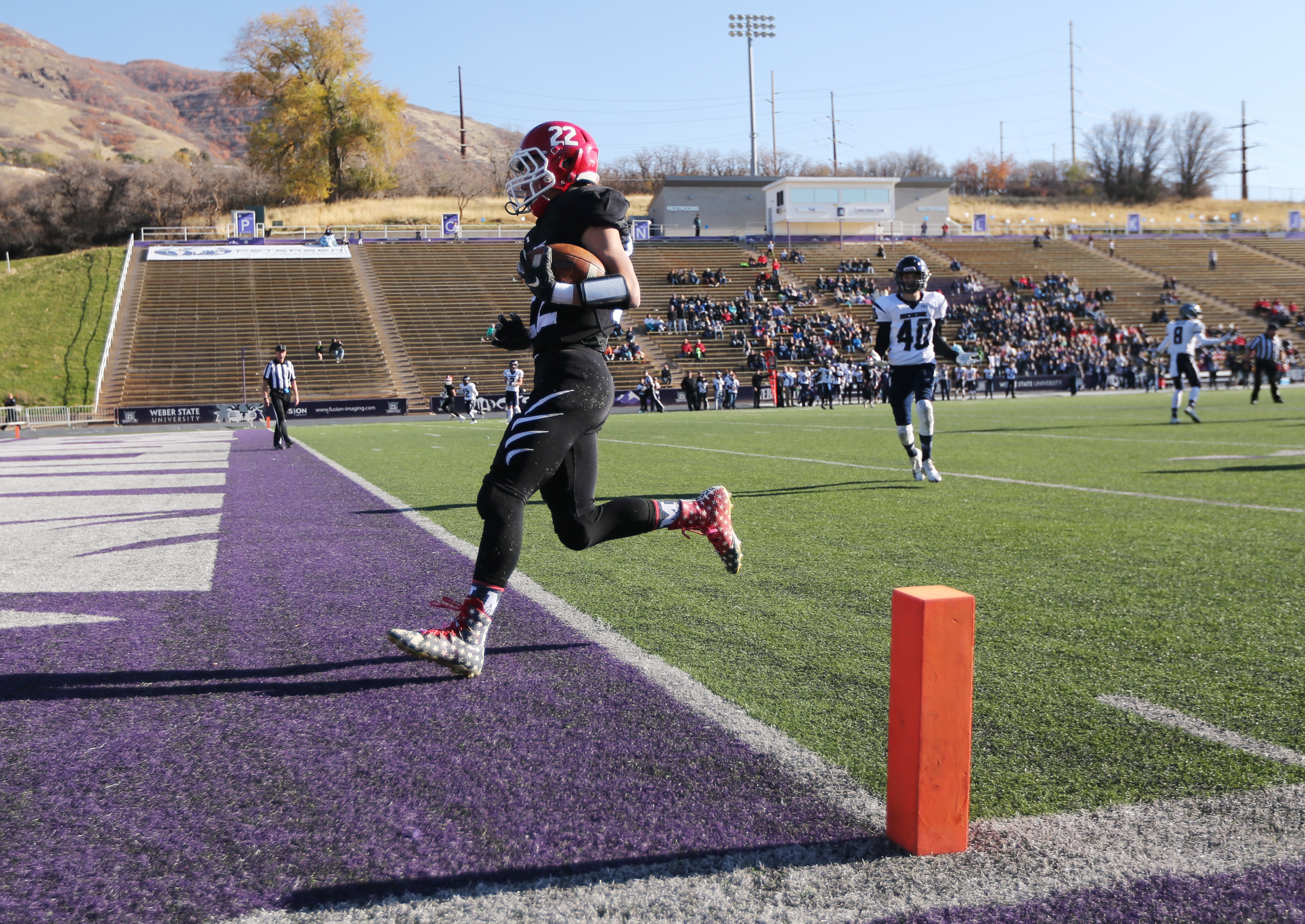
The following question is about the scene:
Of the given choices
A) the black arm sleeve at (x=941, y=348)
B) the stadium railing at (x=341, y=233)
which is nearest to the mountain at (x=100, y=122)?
the stadium railing at (x=341, y=233)

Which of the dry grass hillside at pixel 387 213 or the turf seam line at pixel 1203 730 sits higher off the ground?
the dry grass hillside at pixel 387 213

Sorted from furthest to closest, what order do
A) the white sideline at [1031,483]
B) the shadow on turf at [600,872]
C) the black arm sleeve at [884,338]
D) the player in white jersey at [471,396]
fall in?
1. the player in white jersey at [471,396]
2. the black arm sleeve at [884,338]
3. the white sideline at [1031,483]
4. the shadow on turf at [600,872]

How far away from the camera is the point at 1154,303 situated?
5144 cm

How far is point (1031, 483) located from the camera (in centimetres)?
845

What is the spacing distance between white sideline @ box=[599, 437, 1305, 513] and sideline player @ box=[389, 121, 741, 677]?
5.15 m

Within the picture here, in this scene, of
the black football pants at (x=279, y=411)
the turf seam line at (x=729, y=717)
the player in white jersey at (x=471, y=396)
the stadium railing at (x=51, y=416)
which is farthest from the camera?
the stadium railing at (x=51, y=416)

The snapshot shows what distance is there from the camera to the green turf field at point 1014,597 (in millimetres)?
2486

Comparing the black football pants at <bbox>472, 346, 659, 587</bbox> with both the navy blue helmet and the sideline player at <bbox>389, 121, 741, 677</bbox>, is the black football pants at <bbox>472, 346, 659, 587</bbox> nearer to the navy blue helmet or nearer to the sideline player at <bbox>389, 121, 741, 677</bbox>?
the sideline player at <bbox>389, 121, 741, 677</bbox>

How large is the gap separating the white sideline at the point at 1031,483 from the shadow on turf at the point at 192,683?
231 inches

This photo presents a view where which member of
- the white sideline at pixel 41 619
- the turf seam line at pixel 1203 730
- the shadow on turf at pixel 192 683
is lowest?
the white sideline at pixel 41 619

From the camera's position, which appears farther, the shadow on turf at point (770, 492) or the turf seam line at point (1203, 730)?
the shadow on turf at point (770, 492)

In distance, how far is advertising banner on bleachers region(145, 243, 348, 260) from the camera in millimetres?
48531

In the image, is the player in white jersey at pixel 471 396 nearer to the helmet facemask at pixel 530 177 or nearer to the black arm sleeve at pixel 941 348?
the black arm sleeve at pixel 941 348

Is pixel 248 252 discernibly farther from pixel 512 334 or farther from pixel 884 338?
pixel 512 334
